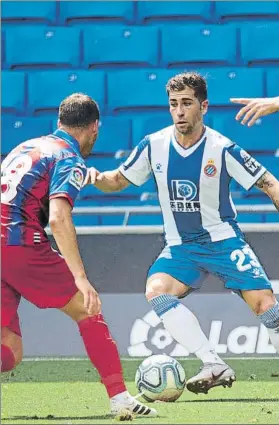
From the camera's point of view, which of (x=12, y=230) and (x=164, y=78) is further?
(x=164, y=78)

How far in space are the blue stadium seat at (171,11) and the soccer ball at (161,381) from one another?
5.33 m

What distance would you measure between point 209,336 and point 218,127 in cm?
275

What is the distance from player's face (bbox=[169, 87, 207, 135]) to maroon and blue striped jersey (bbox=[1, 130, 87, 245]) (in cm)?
127

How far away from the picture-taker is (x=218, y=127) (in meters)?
10.3

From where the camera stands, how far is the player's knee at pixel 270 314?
251 inches

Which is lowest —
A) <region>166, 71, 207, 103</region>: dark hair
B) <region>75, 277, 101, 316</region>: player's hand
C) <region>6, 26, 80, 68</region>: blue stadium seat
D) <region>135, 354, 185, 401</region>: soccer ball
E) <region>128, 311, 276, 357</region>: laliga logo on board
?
<region>128, 311, 276, 357</region>: laliga logo on board

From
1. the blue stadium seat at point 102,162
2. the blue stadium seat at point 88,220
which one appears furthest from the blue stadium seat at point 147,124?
the blue stadium seat at point 88,220

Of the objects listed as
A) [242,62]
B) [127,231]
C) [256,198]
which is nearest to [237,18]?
[242,62]

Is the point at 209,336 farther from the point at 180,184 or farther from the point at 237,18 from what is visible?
the point at 237,18

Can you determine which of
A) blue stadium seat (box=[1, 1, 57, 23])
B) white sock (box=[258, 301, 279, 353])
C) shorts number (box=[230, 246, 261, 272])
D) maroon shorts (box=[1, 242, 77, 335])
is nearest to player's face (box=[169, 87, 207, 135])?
shorts number (box=[230, 246, 261, 272])

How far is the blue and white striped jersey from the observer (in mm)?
6586

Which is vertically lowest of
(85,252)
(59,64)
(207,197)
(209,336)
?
(209,336)

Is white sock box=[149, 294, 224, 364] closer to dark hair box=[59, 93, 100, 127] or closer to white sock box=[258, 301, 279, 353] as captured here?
white sock box=[258, 301, 279, 353]

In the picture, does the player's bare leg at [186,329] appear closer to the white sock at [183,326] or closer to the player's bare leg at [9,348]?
the white sock at [183,326]
